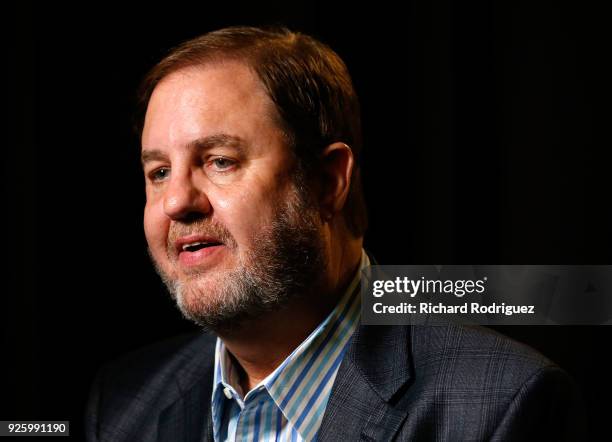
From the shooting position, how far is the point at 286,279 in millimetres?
1817

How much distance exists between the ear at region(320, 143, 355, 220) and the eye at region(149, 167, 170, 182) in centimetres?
37

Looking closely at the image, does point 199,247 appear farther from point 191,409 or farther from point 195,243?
point 191,409

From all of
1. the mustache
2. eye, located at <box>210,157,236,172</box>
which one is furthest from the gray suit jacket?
eye, located at <box>210,157,236,172</box>

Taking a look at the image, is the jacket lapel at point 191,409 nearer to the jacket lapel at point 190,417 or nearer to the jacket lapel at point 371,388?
the jacket lapel at point 190,417

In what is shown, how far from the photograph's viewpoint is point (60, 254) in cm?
251

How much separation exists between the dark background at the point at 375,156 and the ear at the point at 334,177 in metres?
0.46

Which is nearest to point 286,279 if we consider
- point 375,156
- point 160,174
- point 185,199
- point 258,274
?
point 258,274

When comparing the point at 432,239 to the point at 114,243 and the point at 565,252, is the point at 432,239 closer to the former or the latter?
the point at 565,252

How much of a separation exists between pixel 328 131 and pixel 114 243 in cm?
98

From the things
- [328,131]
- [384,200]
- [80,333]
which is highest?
[328,131]

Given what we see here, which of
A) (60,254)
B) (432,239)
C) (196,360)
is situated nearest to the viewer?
(196,360)

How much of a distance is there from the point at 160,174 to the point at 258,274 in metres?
0.36

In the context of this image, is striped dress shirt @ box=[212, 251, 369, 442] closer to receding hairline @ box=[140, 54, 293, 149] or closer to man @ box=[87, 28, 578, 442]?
man @ box=[87, 28, 578, 442]

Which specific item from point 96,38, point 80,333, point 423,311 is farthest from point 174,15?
point 423,311
